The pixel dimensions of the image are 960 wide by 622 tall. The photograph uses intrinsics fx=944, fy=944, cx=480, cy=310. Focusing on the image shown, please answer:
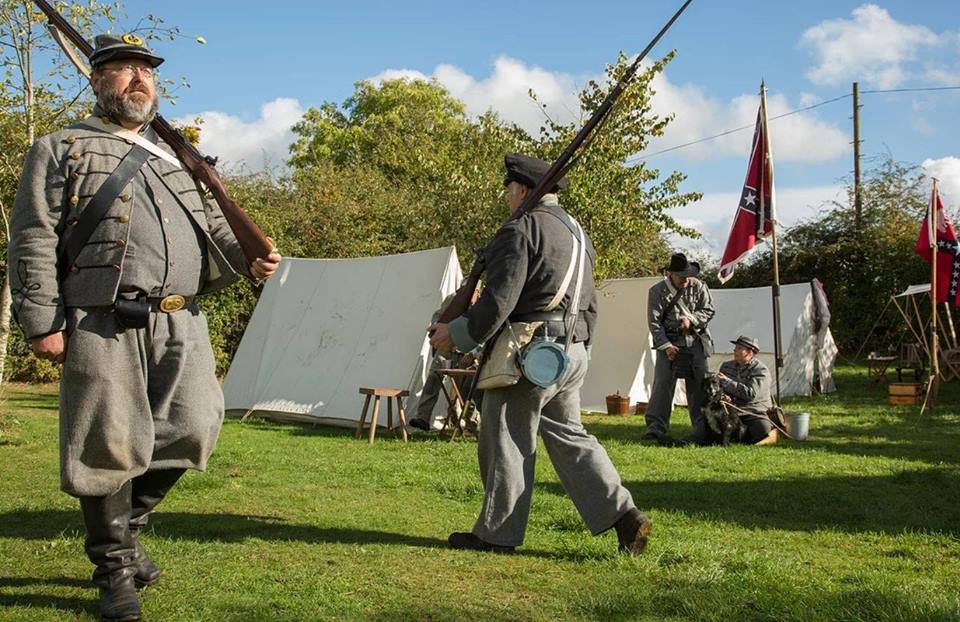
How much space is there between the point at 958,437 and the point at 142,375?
8.67m

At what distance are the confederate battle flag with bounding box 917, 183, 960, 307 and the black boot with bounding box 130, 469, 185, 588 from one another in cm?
994

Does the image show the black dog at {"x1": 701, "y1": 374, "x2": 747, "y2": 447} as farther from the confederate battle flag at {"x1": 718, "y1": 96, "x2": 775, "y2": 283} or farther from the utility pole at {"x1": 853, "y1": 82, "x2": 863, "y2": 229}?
the utility pole at {"x1": 853, "y1": 82, "x2": 863, "y2": 229}

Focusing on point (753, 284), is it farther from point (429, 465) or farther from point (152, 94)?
point (152, 94)

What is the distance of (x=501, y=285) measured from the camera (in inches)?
165

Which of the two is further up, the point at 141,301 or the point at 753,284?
the point at 753,284

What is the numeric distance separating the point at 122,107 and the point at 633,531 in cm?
271

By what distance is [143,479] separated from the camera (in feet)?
11.7

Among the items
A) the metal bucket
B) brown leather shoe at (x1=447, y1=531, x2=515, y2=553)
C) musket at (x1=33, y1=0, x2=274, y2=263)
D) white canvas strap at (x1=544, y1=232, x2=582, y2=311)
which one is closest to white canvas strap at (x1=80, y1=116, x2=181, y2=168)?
musket at (x1=33, y1=0, x2=274, y2=263)

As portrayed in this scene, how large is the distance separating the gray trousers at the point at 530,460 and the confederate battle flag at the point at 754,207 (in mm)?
6925

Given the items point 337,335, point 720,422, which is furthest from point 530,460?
point 337,335

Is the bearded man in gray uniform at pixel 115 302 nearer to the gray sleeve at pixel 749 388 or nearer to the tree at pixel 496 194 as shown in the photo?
the gray sleeve at pixel 749 388

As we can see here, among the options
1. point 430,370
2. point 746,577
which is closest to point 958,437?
point 430,370

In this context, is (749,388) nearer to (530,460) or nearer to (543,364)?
(530,460)

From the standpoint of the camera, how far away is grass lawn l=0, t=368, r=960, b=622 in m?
3.42
